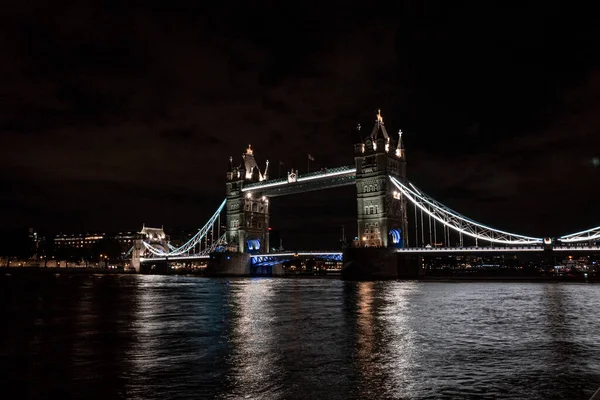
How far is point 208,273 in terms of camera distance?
9756 centimetres

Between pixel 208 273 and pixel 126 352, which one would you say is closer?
pixel 126 352

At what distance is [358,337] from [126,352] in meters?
7.29

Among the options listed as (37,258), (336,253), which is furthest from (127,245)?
(336,253)

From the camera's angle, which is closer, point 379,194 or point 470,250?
point 470,250

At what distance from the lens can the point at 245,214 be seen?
3989 inches

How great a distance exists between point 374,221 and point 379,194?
3949mm

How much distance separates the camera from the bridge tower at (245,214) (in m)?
101

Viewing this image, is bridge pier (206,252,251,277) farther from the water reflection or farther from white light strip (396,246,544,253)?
the water reflection

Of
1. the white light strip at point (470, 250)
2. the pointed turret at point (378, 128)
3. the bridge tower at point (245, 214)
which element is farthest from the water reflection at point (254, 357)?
the bridge tower at point (245, 214)

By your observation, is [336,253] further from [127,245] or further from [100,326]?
[127,245]

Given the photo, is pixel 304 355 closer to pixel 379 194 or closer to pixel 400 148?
pixel 379 194

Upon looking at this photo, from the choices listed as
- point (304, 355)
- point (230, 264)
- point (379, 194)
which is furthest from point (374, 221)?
point (304, 355)

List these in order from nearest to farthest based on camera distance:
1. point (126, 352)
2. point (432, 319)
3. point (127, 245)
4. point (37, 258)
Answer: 1. point (126, 352)
2. point (432, 319)
3. point (37, 258)
4. point (127, 245)

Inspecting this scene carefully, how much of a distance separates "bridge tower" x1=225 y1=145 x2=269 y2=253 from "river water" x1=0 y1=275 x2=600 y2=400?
75625 millimetres
